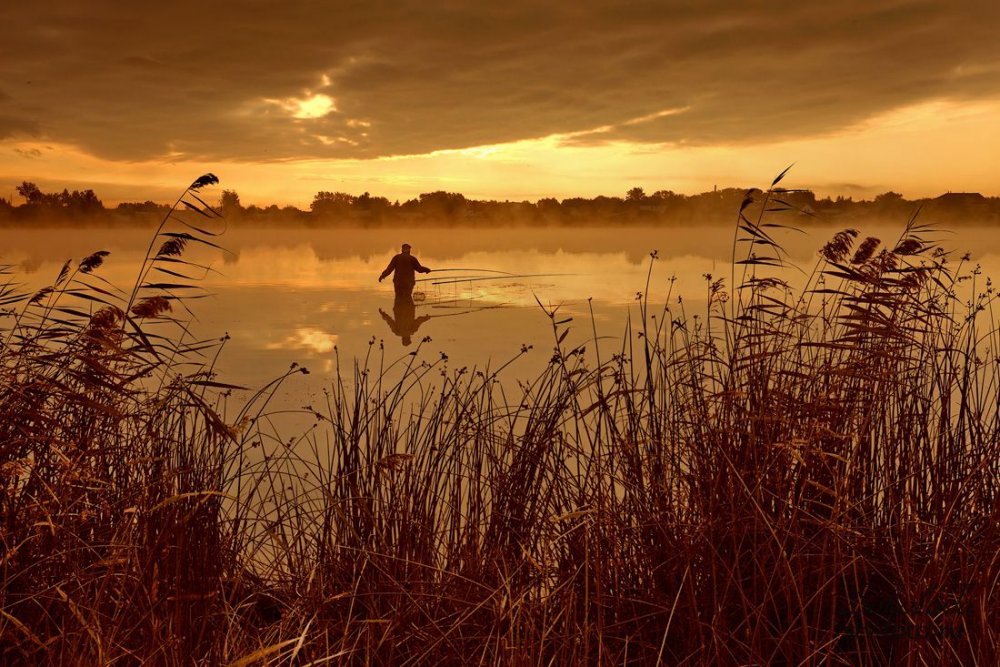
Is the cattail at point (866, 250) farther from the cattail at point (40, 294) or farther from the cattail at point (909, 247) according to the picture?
the cattail at point (40, 294)

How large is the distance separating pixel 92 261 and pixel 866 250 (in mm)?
3455

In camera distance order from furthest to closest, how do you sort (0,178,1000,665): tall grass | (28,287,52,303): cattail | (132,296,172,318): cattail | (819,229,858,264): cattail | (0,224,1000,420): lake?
(0,224,1000,420): lake → (28,287,52,303): cattail → (819,229,858,264): cattail → (132,296,172,318): cattail → (0,178,1000,665): tall grass

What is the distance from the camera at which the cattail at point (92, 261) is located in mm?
3393

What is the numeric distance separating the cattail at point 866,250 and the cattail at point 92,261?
334 cm

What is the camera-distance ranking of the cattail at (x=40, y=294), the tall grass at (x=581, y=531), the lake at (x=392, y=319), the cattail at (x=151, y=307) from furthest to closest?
the lake at (x=392, y=319)
the cattail at (x=40, y=294)
the cattail at (x=151, y=307)
the tall grass at (x=581, y=531)

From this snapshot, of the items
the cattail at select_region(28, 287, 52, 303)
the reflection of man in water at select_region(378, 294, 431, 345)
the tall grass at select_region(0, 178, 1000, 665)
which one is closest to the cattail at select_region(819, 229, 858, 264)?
the tall grass at select_region(0, 178, 1000, 665)

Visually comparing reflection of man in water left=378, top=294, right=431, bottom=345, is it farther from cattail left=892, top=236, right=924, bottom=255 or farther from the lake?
cattail left=892, top=236, right=924, bottom=255

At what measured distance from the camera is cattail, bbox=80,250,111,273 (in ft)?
11.1

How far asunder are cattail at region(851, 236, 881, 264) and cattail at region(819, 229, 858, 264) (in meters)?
0.05

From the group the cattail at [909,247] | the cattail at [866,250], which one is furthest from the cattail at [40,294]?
the cattail at [909,247]

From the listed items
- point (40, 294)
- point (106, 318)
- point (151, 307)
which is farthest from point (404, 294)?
point (151, 307)

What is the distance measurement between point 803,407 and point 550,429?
1.06 meters

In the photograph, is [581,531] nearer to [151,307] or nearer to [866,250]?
[866,250]

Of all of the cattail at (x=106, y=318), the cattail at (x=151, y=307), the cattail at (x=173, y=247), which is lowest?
the cattail at (x=106, y=318)
